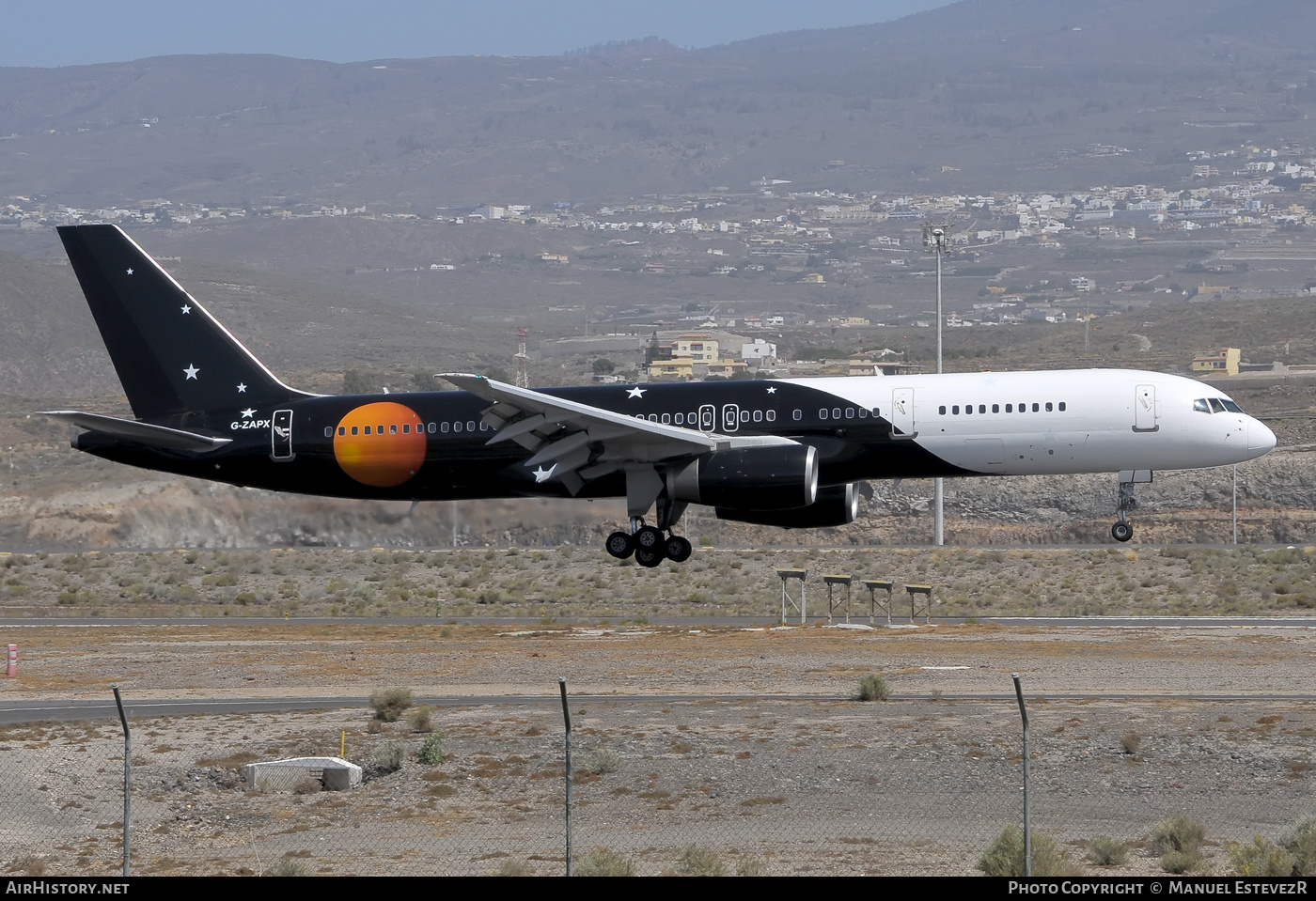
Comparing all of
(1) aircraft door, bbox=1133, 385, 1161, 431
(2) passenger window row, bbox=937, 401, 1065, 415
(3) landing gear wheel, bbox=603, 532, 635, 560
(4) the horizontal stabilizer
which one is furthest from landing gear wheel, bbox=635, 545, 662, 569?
(1) aircraft door, bbox=1133, 385, 1161, 431

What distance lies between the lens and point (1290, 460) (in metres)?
92.2

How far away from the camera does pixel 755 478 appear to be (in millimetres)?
38594

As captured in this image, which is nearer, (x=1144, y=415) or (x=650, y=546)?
(x=1144, y=415)

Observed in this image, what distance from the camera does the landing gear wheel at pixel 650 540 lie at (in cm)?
4084

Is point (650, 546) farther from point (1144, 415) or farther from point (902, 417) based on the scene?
point (1144, 415)

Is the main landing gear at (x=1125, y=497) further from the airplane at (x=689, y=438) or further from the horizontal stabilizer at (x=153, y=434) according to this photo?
the horizontal stabilizer at (x=153, y=434)

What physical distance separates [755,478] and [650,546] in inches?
146

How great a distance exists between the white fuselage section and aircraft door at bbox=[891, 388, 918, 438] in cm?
2

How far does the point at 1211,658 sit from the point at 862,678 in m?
10.0

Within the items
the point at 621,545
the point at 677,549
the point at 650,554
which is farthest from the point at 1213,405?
the point at 621,545

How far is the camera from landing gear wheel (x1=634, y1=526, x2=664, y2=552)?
40.8 m

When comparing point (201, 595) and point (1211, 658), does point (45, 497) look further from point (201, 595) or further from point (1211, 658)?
point (1211, 658)

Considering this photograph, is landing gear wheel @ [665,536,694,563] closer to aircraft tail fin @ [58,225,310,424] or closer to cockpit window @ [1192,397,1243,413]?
aircraft tail fin @ [58,225,310,424]
